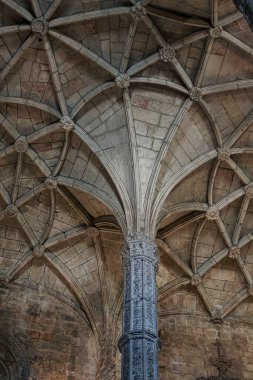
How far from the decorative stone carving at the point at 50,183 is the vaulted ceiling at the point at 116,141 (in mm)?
27

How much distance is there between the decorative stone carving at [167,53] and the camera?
14.3 metres

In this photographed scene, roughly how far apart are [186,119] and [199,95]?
2.39 feet

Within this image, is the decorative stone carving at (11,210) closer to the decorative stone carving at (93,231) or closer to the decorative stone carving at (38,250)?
the decorative stone carving at (38,250)

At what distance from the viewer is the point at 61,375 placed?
14.9 metres

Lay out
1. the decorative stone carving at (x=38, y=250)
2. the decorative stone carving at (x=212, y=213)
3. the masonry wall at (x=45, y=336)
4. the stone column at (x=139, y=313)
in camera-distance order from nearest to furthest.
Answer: the stone column at (x=139, y=313) < the masonry wall at (x=45, y=336) < the decorative stone carving at (x=212, y=213) < the decorative stone carving at (x=38, y=250)

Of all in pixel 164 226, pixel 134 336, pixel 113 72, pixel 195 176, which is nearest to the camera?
pixel 134 336

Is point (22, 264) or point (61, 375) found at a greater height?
point (22, 264)

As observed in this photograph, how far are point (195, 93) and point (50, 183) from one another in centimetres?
451

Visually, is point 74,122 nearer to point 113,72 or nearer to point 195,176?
point 113,72

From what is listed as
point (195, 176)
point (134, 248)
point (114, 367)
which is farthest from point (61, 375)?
point (195, 176)

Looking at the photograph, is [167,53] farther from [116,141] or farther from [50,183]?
[50,183]

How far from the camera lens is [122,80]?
1444 centimetres

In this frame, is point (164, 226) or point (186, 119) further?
point (164, 226)

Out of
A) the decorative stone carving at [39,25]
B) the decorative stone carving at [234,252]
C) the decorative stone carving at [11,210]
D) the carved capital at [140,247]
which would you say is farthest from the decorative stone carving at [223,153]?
the decorative stone carving at [11,210]
